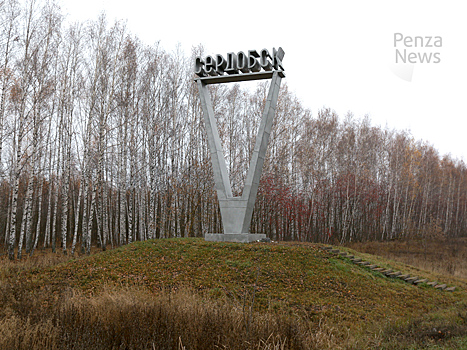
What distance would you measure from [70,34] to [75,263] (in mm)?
12823

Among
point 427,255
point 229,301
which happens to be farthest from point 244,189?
point 427,255

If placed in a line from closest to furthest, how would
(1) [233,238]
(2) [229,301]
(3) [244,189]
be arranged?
(2) [229,301], (1) [233,238], (3) [244,189]

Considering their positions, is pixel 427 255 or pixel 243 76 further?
pixel 427 255

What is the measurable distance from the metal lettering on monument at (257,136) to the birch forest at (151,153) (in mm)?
4661

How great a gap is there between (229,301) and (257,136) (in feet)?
28.9

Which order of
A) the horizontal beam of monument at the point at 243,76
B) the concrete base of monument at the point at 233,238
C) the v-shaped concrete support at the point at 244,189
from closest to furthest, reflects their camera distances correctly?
the concrete base of monument at the point at 233,238 → the v-shaped concrete support at the point at 244,189 → the horizontal beam of monument at the point at 243,76

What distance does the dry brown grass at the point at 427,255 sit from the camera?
17.3 meters

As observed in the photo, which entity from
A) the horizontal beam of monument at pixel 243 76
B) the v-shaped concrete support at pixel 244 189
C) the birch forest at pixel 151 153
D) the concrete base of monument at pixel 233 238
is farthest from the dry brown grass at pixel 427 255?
the horizontal beam of monument at pixel 243 76

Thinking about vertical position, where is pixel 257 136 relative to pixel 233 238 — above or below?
above

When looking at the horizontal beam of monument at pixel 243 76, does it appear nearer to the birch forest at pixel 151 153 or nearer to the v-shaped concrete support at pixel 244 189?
the v-shaped concrete support at pixel 244 189

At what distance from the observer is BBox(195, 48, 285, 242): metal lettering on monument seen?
48.1 feet

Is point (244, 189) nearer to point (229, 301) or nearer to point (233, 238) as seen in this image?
point (233, 238)

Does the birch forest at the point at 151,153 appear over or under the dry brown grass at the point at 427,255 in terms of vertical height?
over

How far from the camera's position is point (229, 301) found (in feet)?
23.9
